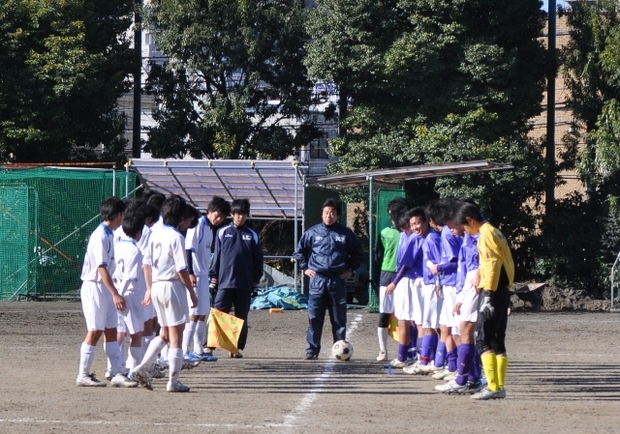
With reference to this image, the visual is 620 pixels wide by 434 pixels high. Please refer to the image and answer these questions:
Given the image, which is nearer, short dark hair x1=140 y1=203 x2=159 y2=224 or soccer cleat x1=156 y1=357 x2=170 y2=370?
short dark hair x1=140 y1=203 x2=159 y2=224

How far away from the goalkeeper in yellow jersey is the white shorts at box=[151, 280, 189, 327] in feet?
8.88

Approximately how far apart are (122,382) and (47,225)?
46.3ft

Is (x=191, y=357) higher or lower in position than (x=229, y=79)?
lower

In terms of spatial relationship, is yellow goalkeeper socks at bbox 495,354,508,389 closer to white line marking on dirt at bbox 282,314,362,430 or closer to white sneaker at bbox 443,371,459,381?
white sneaker at bbox 443,371,459,381

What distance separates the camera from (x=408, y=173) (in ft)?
71.3

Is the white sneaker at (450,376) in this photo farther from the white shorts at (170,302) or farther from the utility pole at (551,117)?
the utility pole at (551,117)

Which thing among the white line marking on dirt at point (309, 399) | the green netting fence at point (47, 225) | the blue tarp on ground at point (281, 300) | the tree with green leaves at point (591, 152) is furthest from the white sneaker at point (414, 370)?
the tree with green leaves at point (591, 152)

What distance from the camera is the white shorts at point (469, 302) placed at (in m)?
10.1

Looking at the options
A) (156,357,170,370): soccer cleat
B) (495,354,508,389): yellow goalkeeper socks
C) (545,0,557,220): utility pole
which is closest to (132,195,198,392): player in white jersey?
(156,357,170,370): soccer cleat

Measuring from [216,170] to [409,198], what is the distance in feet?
23.1

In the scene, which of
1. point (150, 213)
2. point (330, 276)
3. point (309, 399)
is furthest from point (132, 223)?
point (330, 276)

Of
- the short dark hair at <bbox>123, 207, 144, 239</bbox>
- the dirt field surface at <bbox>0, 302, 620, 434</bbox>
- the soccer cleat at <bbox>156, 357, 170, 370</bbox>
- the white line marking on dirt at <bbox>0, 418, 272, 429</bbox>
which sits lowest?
the dirt field surface at <bbox>0, 302, 620, 434</bbox>

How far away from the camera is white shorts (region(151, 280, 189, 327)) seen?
10.2m

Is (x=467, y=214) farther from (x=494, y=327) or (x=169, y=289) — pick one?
(x=169, y=289)
